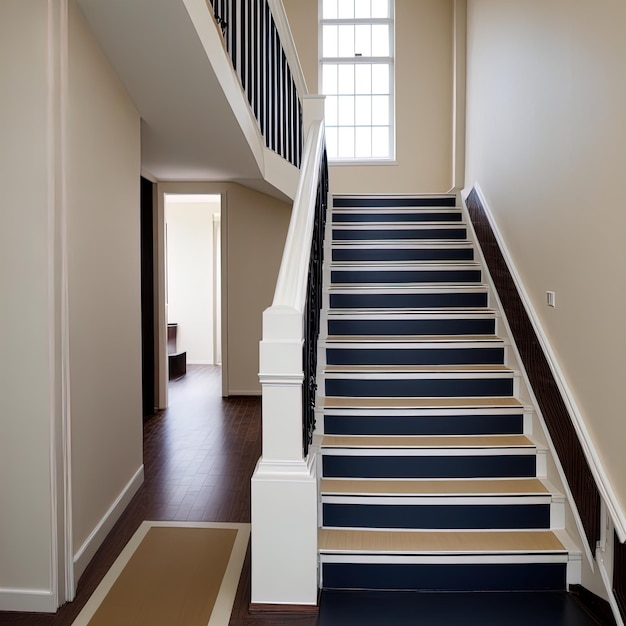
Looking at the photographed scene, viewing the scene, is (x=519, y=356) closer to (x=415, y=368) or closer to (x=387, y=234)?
(x=415, y=368)

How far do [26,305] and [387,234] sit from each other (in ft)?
9.65

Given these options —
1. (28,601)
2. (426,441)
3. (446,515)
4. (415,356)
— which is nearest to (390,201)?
(415,356)

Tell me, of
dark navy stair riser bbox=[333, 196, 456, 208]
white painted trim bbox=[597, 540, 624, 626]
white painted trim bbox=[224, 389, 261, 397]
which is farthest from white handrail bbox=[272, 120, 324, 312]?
white painted trim bbox=[224, 389, 261, 397]

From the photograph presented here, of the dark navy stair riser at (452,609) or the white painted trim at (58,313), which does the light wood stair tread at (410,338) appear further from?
the white painted trim at (58,313)

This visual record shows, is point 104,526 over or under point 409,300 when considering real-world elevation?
under

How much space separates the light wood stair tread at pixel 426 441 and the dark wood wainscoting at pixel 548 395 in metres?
0.20

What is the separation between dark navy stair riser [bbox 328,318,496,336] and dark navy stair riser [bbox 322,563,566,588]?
1570 mm

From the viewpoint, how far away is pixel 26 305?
2154mm

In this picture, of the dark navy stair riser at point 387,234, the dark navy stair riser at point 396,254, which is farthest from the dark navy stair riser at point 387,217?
the dark navy stair riser at point 396,254

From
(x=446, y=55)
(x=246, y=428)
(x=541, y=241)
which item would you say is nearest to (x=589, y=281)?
(x=541, y=241)

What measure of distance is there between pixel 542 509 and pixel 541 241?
136 cm

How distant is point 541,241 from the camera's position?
118 inches

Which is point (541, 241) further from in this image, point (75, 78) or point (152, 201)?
point (152, 201)

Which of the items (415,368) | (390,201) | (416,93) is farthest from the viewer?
(416,93)
